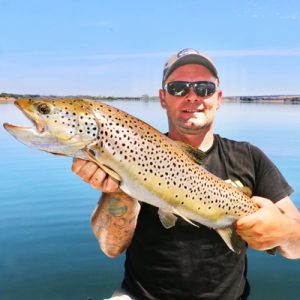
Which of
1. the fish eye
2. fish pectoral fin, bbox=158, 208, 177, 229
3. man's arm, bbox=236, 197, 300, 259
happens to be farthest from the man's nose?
the fish eye

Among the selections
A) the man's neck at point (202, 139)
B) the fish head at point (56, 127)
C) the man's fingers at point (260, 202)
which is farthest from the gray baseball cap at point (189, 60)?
the fish head at point (56, 127)

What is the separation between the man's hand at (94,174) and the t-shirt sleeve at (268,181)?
1.72 m

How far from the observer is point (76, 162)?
3721 millimetres

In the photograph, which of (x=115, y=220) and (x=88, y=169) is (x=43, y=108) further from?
(x=115, y=220)

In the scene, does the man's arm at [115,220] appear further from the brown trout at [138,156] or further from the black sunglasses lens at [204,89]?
the black sunglasses lens at [204,89]

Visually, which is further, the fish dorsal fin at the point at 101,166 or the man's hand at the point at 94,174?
the man's hand at the point at 94,174

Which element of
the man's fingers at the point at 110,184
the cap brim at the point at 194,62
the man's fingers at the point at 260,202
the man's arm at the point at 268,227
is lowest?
the man's arm at the point at 268,227

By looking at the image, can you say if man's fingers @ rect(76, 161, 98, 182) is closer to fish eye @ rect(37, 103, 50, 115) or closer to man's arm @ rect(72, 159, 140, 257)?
man's arm @ rect(72, 159, 140, 257)

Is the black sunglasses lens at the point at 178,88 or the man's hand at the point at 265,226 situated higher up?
the black sunglasses lens at the point at 178,88

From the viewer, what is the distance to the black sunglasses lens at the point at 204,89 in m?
4.89

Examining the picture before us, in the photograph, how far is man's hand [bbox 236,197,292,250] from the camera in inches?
159

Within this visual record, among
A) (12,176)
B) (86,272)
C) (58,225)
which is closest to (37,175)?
(12,176)

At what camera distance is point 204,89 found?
4.93 m

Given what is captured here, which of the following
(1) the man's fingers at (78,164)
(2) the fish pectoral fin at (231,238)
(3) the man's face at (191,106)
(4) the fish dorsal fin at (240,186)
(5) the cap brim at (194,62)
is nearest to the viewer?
(1) the man's fingers at (78,164)
